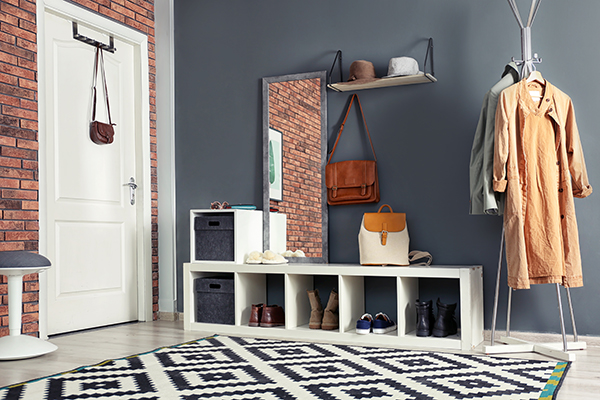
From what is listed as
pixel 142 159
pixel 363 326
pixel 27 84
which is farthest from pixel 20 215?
pixel 363 326

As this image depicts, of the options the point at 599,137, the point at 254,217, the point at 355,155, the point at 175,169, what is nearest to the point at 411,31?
the point at 355,155

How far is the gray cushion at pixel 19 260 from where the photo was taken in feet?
9.65

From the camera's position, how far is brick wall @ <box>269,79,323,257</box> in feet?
12.8

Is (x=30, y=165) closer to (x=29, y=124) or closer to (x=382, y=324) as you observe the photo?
(x=29, y=124)

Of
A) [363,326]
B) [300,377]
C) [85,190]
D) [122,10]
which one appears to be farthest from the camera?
[122,10]

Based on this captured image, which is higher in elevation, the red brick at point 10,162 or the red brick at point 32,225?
the red brick at point 10,162

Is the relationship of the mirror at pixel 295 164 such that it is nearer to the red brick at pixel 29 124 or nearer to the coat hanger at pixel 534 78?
the coat hanger at pixel 534 78

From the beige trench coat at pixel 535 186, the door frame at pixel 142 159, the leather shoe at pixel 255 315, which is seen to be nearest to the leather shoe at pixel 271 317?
the leather shoe at pixel 255 315

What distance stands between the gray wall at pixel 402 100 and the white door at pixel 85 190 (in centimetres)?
38

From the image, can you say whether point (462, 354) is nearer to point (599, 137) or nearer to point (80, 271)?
point (599, 137)

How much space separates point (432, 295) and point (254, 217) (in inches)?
48.6

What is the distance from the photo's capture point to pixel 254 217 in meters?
3.91

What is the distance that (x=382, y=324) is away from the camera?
3.34m

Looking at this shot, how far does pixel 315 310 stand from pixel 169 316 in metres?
1.31
